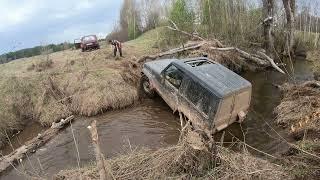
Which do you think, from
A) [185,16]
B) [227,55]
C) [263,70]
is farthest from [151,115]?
[185,16]

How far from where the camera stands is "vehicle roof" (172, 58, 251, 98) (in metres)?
11.3

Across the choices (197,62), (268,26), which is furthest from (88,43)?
(197,62)

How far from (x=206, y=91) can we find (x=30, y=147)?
5.32 metres

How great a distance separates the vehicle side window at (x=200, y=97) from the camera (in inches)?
447

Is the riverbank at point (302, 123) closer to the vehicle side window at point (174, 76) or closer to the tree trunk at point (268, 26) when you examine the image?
the vehicle side window at point (174, 76)

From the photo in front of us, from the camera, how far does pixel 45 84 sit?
1636cm

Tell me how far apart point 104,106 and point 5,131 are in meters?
3.43

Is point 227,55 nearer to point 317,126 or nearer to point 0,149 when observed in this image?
point 317,126

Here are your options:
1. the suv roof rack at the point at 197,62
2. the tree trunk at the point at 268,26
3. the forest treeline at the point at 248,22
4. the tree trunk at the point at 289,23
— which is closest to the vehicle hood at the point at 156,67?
the suv roof rack at the point at 197,62

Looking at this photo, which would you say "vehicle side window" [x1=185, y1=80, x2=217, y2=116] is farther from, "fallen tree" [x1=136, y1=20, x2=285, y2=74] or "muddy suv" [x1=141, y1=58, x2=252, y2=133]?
"fallen tree" [x1=136, y1=20, x2=285, y2=74]

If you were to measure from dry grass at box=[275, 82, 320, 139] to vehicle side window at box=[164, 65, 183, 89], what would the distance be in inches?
128

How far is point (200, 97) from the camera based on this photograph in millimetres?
11758

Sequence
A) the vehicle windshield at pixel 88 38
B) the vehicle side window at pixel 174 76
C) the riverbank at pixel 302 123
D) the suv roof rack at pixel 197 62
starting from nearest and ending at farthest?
the riverbank at pixel 302 123, the vehicle side window at pixel 174 76, the suv roof rack at pixel 197 62, the vehicle windshield at pixel 88 38

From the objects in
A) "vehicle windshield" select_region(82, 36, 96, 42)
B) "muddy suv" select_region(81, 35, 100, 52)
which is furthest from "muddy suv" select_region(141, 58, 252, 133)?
"vehicle windshield" select_region(82, 36, 96, 42)
